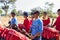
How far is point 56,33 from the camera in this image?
309 inches

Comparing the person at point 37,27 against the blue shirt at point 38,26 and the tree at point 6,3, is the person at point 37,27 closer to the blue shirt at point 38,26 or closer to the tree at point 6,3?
the blue shirt at point 38,26

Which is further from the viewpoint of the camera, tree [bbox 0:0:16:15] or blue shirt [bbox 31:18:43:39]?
tree [bbox 0:0:16:15]

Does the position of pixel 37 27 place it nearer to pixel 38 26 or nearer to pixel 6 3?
pixel 38 26

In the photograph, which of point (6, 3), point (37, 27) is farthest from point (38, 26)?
point (6, 3)

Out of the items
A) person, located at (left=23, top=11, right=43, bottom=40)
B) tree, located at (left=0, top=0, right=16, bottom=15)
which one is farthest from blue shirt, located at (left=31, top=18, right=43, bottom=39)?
tree, located at (left=0, top=0, right=16, bottom=15)

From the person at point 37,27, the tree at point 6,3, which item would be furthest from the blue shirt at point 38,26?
the tree at point 6,3

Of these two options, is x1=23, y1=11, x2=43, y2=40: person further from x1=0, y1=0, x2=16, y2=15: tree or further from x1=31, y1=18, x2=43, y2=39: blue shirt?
x1=0, y1=0, x2=16, y2=15: tree

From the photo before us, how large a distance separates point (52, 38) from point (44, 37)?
11.9 inches

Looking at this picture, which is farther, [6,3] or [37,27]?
[6,3]

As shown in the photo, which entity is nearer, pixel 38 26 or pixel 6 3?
pixel 38 26

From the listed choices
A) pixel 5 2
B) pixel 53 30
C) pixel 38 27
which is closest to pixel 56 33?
pixel 53 30

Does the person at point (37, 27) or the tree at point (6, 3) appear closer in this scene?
the person at point (37, 27)

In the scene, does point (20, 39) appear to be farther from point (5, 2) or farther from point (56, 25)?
point (5, 2)

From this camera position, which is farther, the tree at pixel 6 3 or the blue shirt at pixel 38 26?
the tree at pixel 6 3
